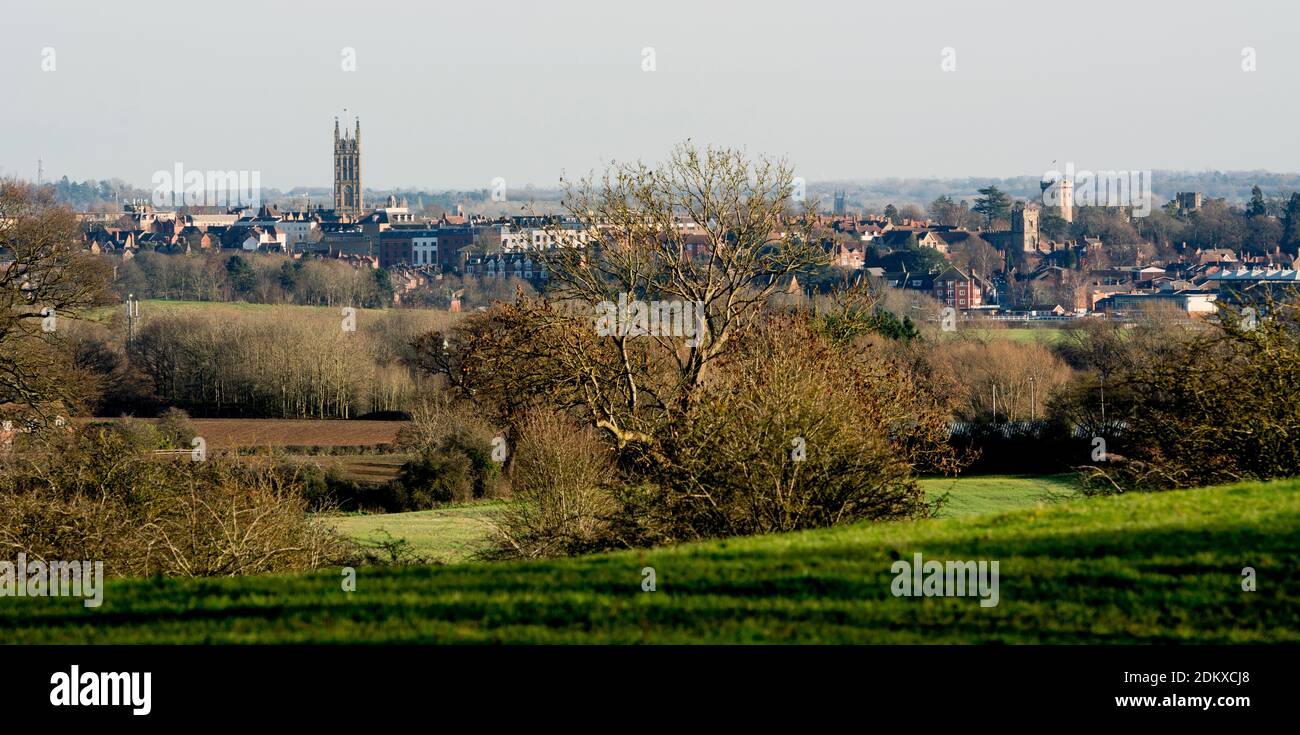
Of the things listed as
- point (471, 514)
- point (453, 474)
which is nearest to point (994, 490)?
point (471, 514)

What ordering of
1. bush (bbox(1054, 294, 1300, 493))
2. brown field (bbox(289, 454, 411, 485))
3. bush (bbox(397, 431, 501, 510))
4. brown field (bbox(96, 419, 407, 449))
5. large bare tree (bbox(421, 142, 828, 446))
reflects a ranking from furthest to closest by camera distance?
brown field (bbox(96, 419, 407, 449)) → brown field (bbox(289, 454, 411, 485)) → bush (bbox(397, 431, 501, 510)) → large bare tree (bbox(421, 142, 828, 446)) → bush (bbox(1054, 294, 1300, 493))

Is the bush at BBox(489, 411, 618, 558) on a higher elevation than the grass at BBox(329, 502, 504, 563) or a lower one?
higher

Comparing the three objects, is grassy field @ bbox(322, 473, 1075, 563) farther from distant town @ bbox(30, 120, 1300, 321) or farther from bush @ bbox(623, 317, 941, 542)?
distant town @ bbox(30, 120, 1300, 321)

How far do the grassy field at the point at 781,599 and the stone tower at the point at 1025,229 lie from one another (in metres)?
189

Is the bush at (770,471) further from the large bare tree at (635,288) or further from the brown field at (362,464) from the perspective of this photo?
the brown field at (362,464)

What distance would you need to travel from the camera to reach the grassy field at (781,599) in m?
9.23

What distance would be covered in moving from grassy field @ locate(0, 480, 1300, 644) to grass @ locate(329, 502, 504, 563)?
11.7m

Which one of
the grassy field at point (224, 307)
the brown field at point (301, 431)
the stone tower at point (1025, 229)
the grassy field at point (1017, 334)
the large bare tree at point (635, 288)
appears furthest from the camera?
the stone tower at point (1025, 229)

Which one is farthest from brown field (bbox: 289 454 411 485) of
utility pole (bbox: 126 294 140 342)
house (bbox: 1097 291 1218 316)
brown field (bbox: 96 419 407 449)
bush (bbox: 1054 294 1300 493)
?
house (bbox: 1097 291 1218 316)

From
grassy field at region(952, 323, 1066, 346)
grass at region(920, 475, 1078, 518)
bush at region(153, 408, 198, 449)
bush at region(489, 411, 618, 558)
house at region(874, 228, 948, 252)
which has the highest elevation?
house at region(874, 228, 948, 252)

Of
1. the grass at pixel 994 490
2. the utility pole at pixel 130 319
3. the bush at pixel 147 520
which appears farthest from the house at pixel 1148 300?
the bush at pixel 147 520

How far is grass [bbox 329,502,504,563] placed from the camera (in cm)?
2661

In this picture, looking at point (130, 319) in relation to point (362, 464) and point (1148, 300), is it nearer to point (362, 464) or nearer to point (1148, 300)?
point (362, 464)
